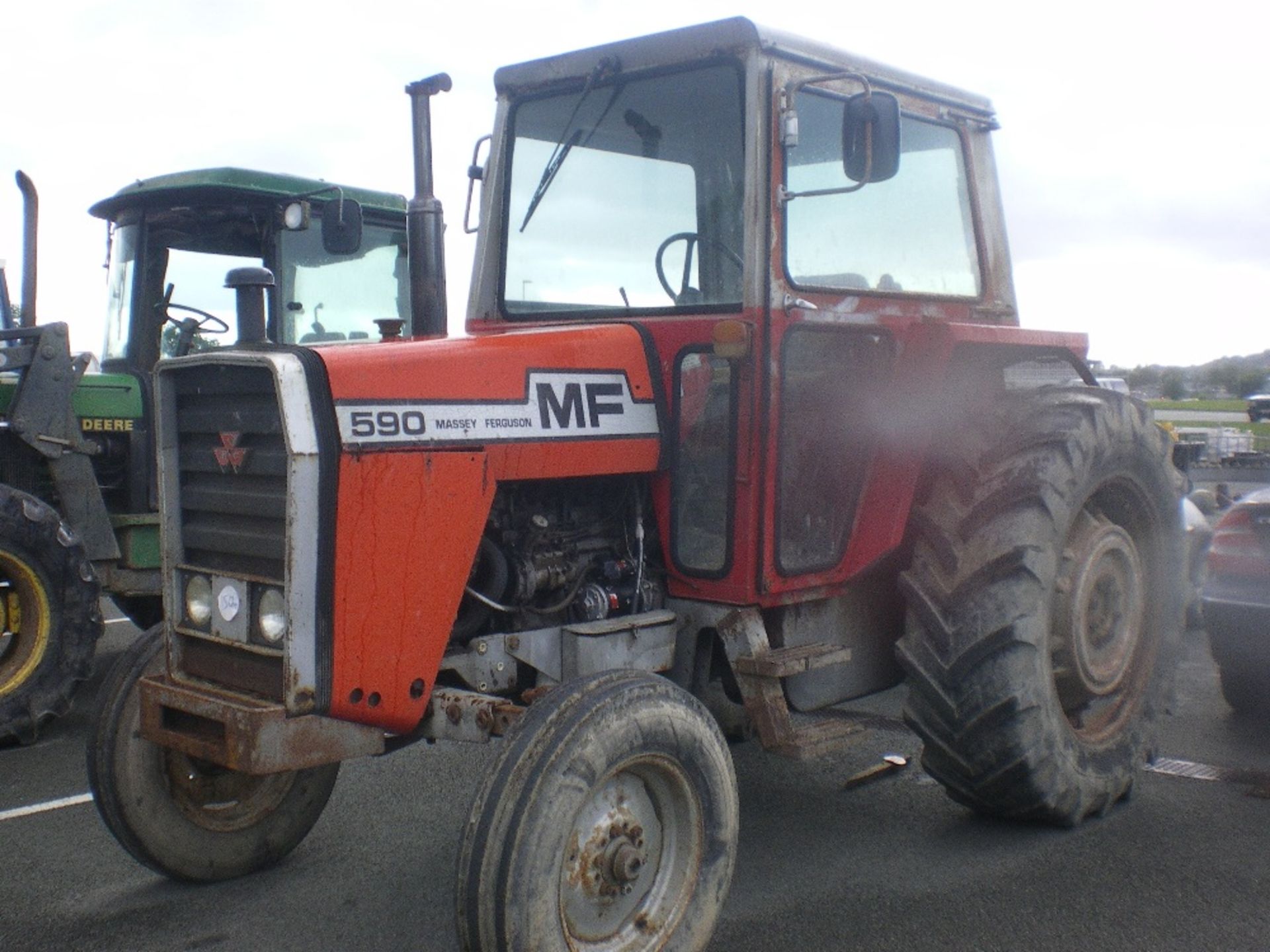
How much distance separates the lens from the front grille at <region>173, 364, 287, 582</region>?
10.3ft

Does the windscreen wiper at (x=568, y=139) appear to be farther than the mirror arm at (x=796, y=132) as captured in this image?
Yes

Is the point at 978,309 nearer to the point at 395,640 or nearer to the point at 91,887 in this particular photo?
the point at 395,640

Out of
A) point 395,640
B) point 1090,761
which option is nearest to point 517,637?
point 395,640

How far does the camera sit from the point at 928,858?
4.09m

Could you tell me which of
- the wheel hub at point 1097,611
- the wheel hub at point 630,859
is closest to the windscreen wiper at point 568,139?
the wheel hub at point 630,859

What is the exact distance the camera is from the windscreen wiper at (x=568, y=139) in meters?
3.97

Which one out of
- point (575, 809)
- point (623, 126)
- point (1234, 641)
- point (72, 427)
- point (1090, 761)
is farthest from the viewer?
point (72, 427)

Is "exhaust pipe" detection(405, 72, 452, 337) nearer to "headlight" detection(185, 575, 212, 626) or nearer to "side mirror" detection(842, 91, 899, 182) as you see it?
"headlight" detection(185, 575, 212, 626)

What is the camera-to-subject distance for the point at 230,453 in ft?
10.6

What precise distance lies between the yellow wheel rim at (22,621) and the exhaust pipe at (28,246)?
1490 mm

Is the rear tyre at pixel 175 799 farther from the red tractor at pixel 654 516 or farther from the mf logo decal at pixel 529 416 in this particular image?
the mf logo decal at pixel 529 416

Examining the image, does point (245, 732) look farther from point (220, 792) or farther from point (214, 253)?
point (214, 253)

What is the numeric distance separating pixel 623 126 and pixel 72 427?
151 inches

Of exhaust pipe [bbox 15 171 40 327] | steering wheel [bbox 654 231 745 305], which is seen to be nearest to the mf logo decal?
steering wheel [bbox 654 231 745 305]
